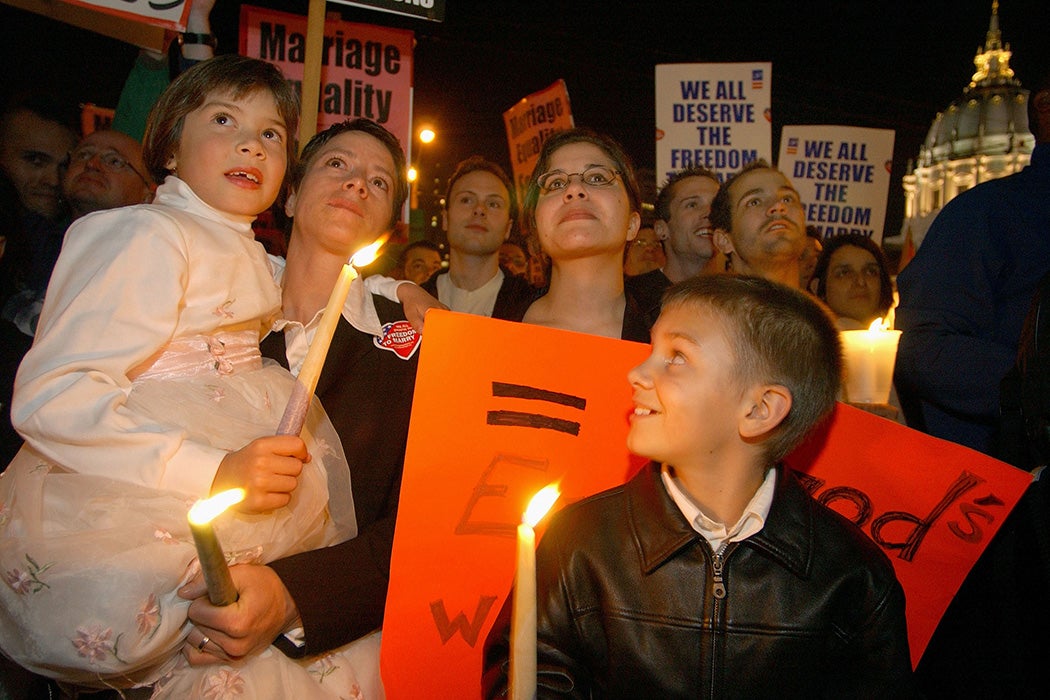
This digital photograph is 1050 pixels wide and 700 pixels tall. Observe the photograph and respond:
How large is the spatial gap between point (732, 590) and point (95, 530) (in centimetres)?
134

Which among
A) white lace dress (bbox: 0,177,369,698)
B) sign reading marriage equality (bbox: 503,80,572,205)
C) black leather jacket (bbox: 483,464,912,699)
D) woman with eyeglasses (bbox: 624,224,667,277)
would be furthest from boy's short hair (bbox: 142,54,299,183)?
sign reading marriage equality (bbox: 503,80,572,205)

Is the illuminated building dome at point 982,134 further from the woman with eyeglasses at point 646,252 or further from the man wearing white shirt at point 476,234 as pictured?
the man wearing white shirt at point 476,234

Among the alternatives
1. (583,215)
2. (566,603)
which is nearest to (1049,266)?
(583,215)

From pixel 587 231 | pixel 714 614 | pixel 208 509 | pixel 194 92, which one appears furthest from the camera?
pixel 587 231

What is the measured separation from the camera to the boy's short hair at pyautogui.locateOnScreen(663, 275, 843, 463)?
191cm

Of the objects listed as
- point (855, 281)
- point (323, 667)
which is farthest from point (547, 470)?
point (855, 281)

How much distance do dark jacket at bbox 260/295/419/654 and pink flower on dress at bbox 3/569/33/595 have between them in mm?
466

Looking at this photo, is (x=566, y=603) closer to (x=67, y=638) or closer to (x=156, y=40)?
(x=67, y=638)

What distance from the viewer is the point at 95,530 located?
1499 millimetres

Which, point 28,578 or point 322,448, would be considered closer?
point 28,578

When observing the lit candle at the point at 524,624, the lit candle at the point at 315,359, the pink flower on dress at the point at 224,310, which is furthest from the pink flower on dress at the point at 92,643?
the lit candle at the point at 524,624

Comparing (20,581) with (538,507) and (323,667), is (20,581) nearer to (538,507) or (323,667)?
(323,667)

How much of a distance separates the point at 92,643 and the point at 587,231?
1.78 metres

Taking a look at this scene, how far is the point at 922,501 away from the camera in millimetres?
2197
